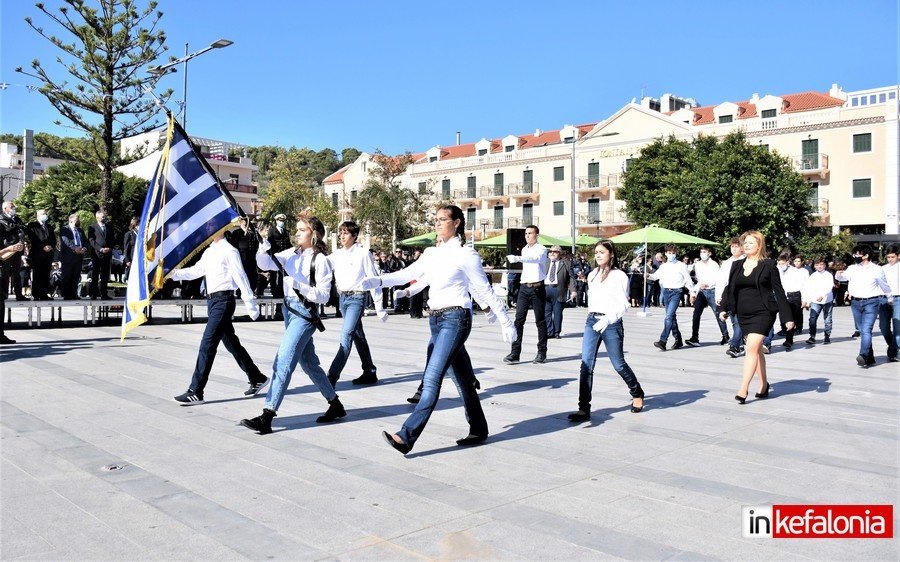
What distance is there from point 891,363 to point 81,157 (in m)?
30.8

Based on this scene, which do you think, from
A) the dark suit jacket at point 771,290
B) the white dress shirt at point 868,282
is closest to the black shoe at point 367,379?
the dark suit jacket at point 771,290

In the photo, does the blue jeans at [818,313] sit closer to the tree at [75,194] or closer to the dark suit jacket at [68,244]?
the dark suit jacket at [68,244]

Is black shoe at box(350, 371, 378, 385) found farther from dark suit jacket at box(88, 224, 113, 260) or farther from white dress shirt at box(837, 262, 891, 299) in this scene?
dark suit jacket at box(88, 224, 113, 260)

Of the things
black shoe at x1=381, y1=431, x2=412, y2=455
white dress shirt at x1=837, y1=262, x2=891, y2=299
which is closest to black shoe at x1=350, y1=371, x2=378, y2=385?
black shoe at x1=381, y1=431, x2=412, y2=455

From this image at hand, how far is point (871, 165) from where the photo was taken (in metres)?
45.9

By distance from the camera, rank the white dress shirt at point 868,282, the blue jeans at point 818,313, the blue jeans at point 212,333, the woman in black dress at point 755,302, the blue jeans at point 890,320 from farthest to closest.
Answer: the blue jeans at point 818,313 → the blue jeans at point 890,320 → the white dress shirt at point 868,282 → the woman in black dress at point 755,302 → the blue jeans at point 212,333

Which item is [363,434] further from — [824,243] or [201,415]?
[824,243]

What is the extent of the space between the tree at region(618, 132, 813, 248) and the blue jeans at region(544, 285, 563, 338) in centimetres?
2818

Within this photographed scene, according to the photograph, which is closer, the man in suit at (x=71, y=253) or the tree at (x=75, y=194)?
the man in suit at (x=71, y=253)

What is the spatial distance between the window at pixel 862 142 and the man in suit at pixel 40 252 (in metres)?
45.5

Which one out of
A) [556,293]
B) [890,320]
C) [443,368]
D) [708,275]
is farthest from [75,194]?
[443,368]

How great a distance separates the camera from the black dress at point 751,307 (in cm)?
807

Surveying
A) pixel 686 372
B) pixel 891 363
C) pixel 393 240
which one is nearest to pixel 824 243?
pixel 393 240

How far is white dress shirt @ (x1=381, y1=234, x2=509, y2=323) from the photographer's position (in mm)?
5840
